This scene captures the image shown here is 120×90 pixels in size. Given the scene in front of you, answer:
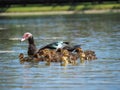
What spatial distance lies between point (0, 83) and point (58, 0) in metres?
77.1

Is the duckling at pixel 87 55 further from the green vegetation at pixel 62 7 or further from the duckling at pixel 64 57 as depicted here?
the green vegetation at pixel 62 7

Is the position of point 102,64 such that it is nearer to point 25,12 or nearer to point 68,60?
point 68,60

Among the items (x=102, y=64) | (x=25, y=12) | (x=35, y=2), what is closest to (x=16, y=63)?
(x=102, y=64)

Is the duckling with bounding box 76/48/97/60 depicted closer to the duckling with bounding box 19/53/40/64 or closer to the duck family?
the duck family

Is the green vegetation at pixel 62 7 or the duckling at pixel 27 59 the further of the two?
the green vegetation at pixel 62 7

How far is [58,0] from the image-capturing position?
A: 9575cm

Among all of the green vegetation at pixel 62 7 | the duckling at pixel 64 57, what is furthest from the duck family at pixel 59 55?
the green vegetation at pixel 62 7

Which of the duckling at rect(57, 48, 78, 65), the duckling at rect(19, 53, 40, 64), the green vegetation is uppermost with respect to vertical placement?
the duckling at rect(57, 48, 78, 65)

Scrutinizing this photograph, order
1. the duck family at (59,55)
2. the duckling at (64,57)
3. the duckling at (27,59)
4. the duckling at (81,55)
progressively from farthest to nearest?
the duckling at (27,59)
the duckling at (81,55)
the duck family at (59,55)
the duckling at (64,57)

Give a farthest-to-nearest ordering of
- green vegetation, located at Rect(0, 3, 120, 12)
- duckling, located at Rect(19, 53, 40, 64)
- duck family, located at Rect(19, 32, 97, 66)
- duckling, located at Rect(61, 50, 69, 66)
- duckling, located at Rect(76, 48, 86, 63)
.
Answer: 1. green vegetation, located at Rect(0, 3, 120, 12)
2. duckling, located at Rect(19, 53, 40, 64)
3. duckling, located at Rect(76, 48, 86, 63)
4. duck family, located at Rect(19, 32, 97, 66)
5. duckling, located at Rect(61, 50, 69, 66)

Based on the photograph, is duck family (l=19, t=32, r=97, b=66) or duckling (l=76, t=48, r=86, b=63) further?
duckling (l=76, t=48, r=86, b=63)

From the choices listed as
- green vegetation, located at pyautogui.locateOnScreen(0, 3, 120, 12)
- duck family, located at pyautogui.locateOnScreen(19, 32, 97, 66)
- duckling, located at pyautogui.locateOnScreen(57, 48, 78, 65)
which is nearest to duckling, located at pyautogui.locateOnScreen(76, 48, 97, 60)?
duck family, located at pyautogui.locateOnScreen(19, 32, 97, 66)

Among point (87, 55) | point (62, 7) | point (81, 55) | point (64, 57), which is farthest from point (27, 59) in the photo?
point (62, 7)

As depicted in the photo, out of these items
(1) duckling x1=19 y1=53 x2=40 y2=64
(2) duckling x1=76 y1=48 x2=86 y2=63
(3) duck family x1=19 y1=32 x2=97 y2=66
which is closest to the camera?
(3) duck family x1=19 y1=32 x2=97 y2=66
